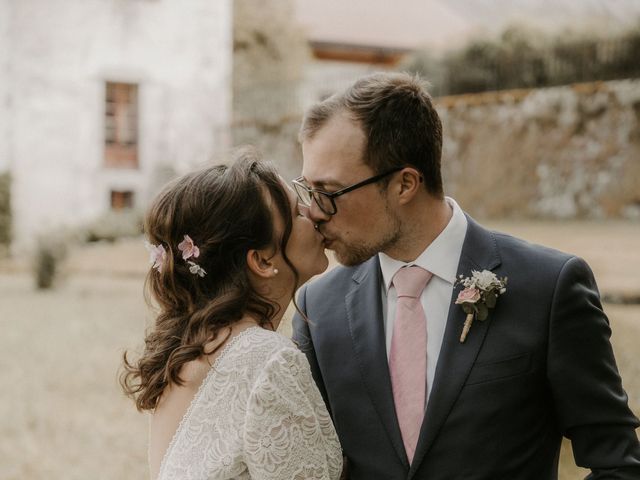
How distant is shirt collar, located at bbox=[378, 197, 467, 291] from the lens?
255cm

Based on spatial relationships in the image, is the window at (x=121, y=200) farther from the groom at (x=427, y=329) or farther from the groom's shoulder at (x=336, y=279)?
the groom at (x=427, y=329)

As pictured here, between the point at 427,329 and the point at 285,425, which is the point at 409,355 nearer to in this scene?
the point at 427,329

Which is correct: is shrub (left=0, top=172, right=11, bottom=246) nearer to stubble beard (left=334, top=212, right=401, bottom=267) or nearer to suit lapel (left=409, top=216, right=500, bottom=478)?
stubble beard (left=334, top=212, right=401, bottom=267)

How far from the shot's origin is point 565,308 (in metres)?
2.31

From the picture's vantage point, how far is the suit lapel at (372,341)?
7.92 feet

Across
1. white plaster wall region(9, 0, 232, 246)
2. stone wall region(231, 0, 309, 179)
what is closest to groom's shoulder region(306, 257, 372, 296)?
white plaster wall region(9, 0, 232, 246)

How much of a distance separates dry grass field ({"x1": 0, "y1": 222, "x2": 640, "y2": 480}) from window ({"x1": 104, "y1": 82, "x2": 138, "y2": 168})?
478 centimetres

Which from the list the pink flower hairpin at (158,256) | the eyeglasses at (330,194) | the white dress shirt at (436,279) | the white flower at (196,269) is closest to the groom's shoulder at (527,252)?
the white dress shirt at (436,279)

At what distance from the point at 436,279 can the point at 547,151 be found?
36.4 ft

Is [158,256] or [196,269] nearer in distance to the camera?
[196,269]

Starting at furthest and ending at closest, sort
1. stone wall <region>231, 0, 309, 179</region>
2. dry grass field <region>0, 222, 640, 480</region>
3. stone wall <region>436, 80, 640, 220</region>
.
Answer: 1. stone wall <region>231, 0, 309, 179</region>
2. stone wall <region>436, 80, 640, 220</region>
3. dry grass field <region>0, 222, 640, 480</region>

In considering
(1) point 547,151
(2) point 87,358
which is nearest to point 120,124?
(1) point 547,151

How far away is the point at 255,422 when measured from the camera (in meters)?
2.20

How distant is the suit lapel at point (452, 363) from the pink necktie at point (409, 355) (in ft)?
0.24
